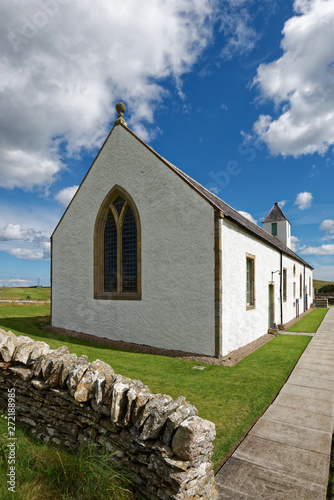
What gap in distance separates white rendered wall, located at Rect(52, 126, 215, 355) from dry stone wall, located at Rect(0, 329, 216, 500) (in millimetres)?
5660

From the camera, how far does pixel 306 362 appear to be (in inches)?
356

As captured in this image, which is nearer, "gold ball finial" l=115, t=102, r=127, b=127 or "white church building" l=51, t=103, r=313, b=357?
"white church building" l=51, t=103, r=313, b=357

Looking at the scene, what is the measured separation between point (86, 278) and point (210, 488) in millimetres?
11022

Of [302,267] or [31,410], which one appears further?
[302,267]

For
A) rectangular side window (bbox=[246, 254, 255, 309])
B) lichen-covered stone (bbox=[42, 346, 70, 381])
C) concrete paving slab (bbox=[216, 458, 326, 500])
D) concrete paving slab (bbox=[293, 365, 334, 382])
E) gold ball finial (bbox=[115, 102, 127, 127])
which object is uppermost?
gold ball finial (bbox=[115, 102, 127, 127])

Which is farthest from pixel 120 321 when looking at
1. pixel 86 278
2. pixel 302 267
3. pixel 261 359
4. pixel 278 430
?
pixel 302 267

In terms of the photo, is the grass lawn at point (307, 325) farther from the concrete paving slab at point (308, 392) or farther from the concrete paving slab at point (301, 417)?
the concrete paving slab at point (301, 417)

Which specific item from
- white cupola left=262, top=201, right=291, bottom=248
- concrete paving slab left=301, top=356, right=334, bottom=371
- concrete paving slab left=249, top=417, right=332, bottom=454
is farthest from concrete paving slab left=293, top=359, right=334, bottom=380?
white cupola left=262, top=201, right=291, bottom=248

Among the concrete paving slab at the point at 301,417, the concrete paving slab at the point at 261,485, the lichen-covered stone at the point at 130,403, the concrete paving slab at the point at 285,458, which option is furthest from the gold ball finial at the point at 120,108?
the concrete paving slab at the point at 261,485

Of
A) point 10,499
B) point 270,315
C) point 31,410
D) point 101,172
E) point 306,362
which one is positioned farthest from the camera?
point 270,315

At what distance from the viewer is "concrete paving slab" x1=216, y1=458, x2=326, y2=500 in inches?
124

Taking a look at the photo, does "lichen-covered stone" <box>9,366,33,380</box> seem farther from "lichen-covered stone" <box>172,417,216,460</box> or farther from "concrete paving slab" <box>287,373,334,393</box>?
"concrete paving slab" <box>287,373,334,393</box>

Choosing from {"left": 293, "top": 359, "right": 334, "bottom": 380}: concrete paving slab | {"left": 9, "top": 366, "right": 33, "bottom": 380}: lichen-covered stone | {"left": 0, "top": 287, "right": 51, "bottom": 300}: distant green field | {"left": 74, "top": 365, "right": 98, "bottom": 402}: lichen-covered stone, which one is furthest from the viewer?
{"left": 0, "top": 287, "right": 51, "bottom": 300}: distant green field

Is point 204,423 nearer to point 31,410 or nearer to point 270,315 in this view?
point 31,410
